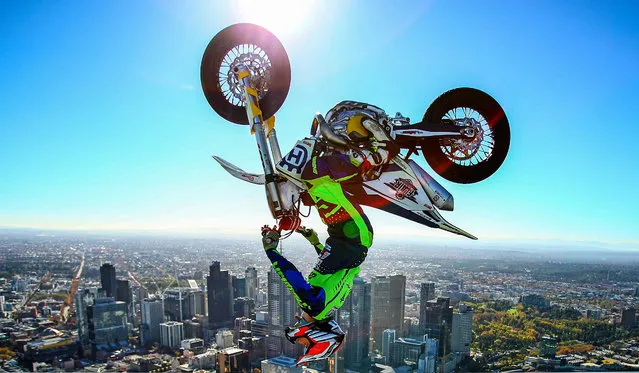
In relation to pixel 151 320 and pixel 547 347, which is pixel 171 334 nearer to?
pixel 151 320

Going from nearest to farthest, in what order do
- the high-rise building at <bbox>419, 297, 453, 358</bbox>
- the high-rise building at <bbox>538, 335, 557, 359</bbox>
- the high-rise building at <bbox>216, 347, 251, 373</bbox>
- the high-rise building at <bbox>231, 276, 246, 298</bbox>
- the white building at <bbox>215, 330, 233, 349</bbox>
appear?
the high-rise building at <bbox>538, 335, 557, 359</bbox>, the high-rise building at <bbox>216, 347, 251, 373</bbox>, the high-rise building at <bbox>419, 297, 453, 358</bbox>, the white building at <bbox>215, 330, 233, 349</bbox>, the high-rise building at <bbox>231, 276, 246, 298</bbox>

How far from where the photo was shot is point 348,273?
1.57 meters

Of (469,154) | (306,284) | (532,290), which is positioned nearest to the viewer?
(306,284)

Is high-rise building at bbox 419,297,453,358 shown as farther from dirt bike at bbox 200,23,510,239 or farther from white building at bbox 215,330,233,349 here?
dirt bike at bbox 200,23,510,239

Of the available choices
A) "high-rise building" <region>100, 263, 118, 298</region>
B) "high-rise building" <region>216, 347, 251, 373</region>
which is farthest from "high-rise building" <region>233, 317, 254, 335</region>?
"high-rise building" <region>100, 263, 118, 298</region>

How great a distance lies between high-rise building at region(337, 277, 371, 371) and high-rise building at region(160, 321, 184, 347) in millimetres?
7088

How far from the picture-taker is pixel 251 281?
1495 cm

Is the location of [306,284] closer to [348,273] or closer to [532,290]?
[348,273]

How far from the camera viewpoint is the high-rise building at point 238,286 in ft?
49.9

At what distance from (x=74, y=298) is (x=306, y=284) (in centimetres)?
1833

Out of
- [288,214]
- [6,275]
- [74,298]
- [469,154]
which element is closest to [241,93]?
[288,214]

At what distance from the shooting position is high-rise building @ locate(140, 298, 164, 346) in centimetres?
1509

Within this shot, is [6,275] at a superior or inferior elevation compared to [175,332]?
superior

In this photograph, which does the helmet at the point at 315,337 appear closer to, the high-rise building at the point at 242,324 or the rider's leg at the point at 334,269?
the rider's leg at the point at 334,269
